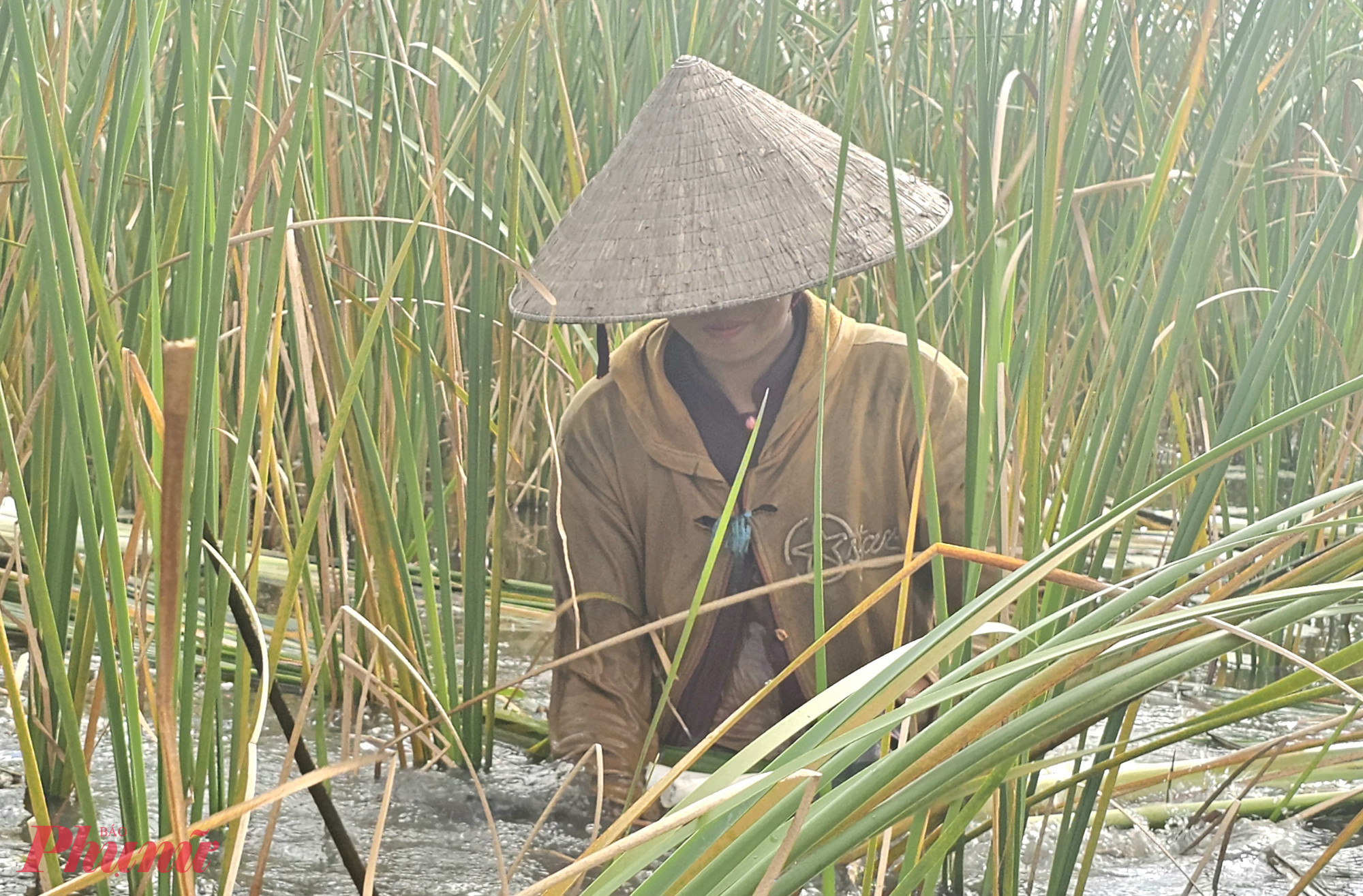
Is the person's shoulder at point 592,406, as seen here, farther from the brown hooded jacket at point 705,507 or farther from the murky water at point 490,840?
the murky water at point 490,840

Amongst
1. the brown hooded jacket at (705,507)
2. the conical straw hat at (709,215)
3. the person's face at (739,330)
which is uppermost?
the conical straw hat at (709,215)

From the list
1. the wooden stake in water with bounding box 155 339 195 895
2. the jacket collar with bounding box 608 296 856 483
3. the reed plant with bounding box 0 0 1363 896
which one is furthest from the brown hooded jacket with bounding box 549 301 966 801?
the wooden stake in water with bounding box 155 339 195 895

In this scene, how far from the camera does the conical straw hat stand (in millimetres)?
1442

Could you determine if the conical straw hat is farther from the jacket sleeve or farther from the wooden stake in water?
the wooden stake in water

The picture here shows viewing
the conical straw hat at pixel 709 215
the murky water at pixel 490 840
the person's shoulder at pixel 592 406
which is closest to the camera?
the murky water at pixel 490 840

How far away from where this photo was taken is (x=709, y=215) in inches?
58.3

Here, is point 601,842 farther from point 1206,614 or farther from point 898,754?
point 1206,614

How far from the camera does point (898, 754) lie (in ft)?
1.90

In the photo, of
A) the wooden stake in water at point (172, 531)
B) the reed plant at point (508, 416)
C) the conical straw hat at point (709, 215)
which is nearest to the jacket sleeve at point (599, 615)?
the reed plant at point (508, 416)

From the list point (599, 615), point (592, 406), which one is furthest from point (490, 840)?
point (592, 406)

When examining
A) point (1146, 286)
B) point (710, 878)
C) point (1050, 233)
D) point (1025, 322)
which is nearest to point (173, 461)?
point (710, 878)

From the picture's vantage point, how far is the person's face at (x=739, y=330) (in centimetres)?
159

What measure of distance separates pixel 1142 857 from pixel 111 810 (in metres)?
1.07

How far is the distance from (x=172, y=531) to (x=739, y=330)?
1.17 metres
